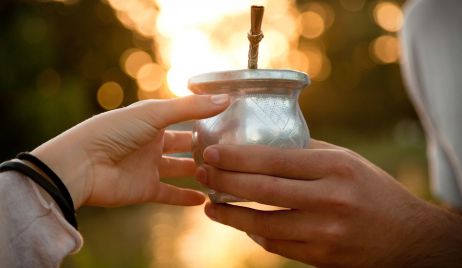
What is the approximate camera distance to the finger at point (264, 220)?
2.00 meters

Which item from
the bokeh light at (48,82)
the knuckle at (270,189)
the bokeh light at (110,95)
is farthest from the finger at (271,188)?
the bokeh light at (110,95)

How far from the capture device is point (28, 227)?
1878mm

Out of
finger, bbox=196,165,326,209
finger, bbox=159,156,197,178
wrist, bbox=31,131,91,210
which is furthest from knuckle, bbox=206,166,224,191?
finger, bbox=159,156,197,178

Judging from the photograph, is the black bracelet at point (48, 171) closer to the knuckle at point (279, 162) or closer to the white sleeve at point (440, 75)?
the knuckle at point (279, 162)

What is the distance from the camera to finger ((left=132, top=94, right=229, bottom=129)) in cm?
193

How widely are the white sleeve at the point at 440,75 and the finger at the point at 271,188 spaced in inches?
79.9

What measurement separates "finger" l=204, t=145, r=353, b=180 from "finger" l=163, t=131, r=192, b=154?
68 cm

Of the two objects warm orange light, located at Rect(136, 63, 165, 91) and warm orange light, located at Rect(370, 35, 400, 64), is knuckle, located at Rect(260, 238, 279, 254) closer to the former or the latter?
warm orange light, located at Rect(136, 63, 165, 91)

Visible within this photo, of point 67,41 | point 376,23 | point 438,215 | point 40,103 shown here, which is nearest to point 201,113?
point 438,215

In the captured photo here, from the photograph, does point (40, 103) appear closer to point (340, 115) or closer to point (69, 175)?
point (69, 175)

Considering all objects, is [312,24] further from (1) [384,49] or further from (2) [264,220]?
(2) [264,220]

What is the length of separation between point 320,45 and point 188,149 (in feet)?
91.5

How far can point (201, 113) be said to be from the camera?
6.42 feet

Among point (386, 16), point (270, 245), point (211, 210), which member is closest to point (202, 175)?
point (211, 210)
